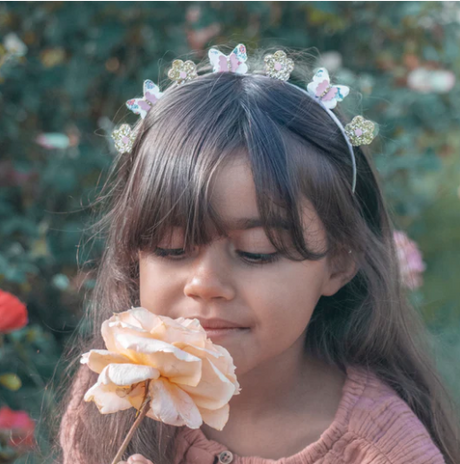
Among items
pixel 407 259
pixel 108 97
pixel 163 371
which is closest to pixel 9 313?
pixel 163 371

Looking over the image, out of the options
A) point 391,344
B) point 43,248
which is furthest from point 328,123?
point 43,248

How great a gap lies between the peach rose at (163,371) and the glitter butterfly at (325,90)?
70cm

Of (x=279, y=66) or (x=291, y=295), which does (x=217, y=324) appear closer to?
(x=291, y=295)

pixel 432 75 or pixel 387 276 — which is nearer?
pixel 387 276

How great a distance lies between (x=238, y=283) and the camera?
4.38 ft

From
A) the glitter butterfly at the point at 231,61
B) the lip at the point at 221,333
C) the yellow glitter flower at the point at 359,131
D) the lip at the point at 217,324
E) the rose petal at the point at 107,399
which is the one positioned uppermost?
the glitter butterfly at the point at 231,61

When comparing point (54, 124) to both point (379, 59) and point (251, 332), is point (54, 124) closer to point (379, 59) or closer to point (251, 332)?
point (379, 59)

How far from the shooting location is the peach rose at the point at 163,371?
0.96 meters

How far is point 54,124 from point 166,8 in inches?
21.3

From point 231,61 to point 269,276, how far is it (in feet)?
1.55

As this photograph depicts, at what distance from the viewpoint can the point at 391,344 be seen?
5.64 ft

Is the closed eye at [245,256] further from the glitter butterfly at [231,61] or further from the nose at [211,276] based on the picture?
the glitter butterfly at [231,61]

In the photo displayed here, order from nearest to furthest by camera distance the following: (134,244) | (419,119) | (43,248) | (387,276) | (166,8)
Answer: (134,244)
(387,276)
(43,248)
(166,8)
(419,119)

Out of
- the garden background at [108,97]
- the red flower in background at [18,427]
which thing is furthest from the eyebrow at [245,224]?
the garden background at [108,97]
